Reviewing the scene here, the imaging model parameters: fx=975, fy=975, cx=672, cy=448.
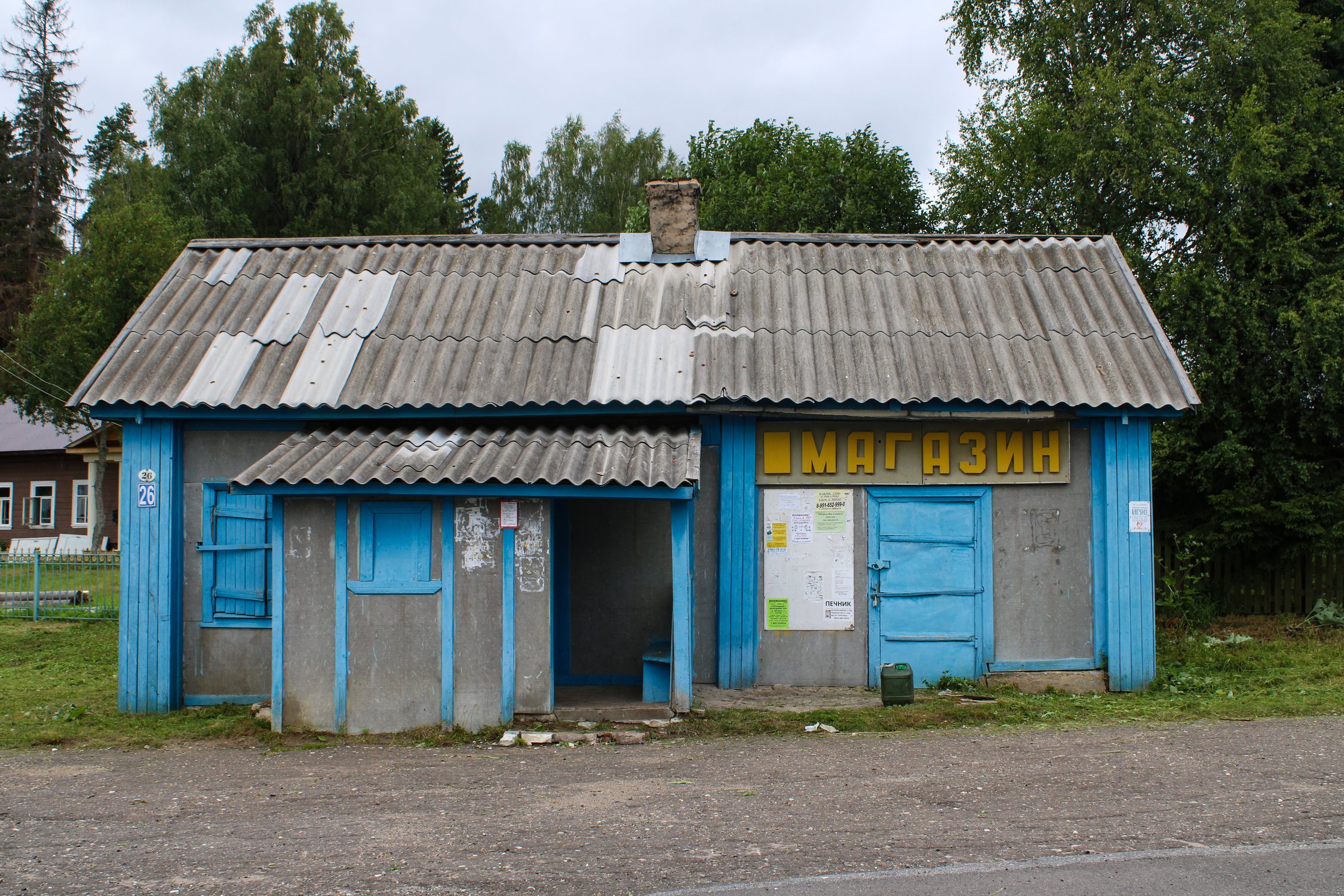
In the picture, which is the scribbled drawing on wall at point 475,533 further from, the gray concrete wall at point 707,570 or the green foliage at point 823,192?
the green foliage at point 823,192

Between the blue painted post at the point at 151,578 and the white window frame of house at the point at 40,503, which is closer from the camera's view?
the blue painted post at the point at 151,578

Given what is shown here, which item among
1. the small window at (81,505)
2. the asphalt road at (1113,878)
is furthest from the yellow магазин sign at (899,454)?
the small window at (81,505)

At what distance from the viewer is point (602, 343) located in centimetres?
1066

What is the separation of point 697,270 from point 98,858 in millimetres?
8624

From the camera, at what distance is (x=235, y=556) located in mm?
10008

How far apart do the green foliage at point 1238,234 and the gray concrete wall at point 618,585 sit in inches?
392

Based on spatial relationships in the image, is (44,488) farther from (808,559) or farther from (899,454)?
(899,454)

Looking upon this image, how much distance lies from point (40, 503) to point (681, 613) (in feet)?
106

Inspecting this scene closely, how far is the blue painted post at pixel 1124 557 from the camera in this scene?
388 inches

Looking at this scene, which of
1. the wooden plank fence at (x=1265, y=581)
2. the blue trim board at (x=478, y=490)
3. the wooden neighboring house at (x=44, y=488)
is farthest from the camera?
the wooden neighboring house at (x=44, y=488)

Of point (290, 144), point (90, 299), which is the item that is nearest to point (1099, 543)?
point (90, 299)

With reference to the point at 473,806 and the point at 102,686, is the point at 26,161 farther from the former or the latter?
the point at 473,806

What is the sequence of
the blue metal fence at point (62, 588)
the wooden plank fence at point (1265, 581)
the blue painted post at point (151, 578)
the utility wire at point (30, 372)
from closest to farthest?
the blue painted post at point (151, 578) → the wooden plank fence at point (1265, 581) → the blue metal fence at point (62, 588) → the utility wire at point (30, 372)

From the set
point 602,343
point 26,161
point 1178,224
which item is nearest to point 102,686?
point 602,343
